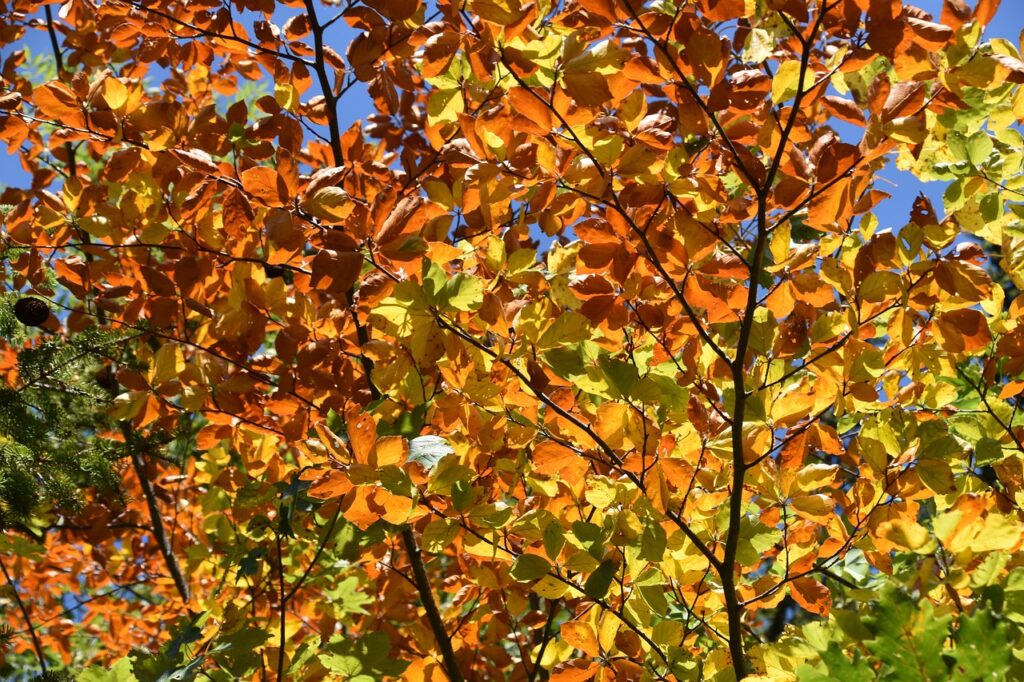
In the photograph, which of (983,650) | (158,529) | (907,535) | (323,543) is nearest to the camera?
(983,650)

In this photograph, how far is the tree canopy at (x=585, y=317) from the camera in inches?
47.9

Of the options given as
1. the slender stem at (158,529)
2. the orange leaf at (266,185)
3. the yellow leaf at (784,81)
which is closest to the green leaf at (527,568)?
the orange leaf at (266,185)

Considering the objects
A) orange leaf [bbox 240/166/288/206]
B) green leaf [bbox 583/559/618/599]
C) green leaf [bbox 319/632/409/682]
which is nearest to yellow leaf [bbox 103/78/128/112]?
orange leaf [bbox 240/166/288/206]

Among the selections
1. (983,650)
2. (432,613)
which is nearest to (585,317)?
(983,650)

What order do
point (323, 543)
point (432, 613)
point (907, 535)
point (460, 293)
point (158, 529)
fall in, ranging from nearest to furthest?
1. point (907, 535)
2. point (460, 293)
3. point (323, 543)
4. point (432, 613)
5. point (158, 529)

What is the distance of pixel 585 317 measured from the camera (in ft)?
4.23

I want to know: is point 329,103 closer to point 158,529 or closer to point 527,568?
point 527,568

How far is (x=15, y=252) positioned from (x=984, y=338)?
2.07m

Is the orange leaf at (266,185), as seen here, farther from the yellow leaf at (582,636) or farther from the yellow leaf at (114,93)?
the yellow leaf at (582,636)

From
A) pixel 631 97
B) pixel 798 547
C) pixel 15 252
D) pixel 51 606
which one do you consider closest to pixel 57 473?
pixel 15 252

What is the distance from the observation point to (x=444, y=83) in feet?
5.18

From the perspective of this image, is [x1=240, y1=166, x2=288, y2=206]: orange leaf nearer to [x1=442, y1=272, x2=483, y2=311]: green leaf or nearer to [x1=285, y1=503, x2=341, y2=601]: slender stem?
[x1=442, y1=272, x2=483, y2=311]: green leaf

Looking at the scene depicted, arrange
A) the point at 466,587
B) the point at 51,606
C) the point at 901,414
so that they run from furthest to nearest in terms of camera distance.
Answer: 1. the point at 51,606
2. the point at 466,587
3. the point at 901,414

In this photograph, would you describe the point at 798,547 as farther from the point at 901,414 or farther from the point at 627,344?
the point at 627,344
